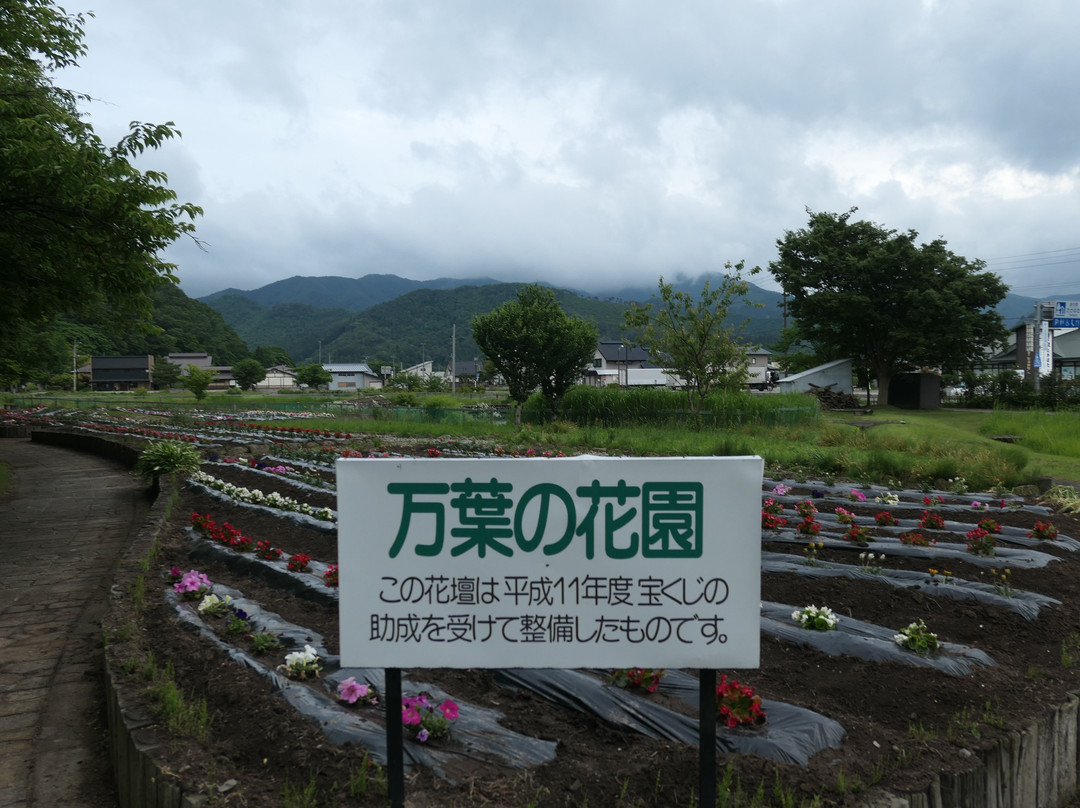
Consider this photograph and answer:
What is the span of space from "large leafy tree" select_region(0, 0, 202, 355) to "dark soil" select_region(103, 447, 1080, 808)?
11.4 feet

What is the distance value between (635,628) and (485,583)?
456mm

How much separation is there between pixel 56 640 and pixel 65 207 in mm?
3819

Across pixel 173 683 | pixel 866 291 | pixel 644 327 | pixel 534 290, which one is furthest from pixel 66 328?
pixel 173 683

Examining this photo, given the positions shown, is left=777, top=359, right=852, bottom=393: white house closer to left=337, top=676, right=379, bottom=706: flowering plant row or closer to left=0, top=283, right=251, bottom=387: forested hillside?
left=0, top=283, right=251, bottom=387: forested hillside

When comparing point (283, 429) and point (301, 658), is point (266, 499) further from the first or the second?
point (283, 429)

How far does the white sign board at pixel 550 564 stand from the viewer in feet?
6.54

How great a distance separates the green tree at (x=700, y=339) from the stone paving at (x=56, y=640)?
14323 mm

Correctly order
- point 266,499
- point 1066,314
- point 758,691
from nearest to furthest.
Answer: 1. point 758,691
2. point 266,499
3. point 1066,314

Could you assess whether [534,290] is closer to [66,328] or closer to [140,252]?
[140,252]

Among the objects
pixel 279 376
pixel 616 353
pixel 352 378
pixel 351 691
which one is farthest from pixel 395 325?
pixel 351 691

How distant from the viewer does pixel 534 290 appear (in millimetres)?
23906

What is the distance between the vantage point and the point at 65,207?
6027 mm

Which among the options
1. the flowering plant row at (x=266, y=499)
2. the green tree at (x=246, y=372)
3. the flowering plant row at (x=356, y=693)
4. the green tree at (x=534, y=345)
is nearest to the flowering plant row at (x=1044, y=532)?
the flowering plant row at (x=356, y=693)

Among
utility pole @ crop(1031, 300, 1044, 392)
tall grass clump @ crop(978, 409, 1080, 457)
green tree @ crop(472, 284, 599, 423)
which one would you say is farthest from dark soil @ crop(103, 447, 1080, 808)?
utility pole @ crop(1031, 300, 1044, 392)
